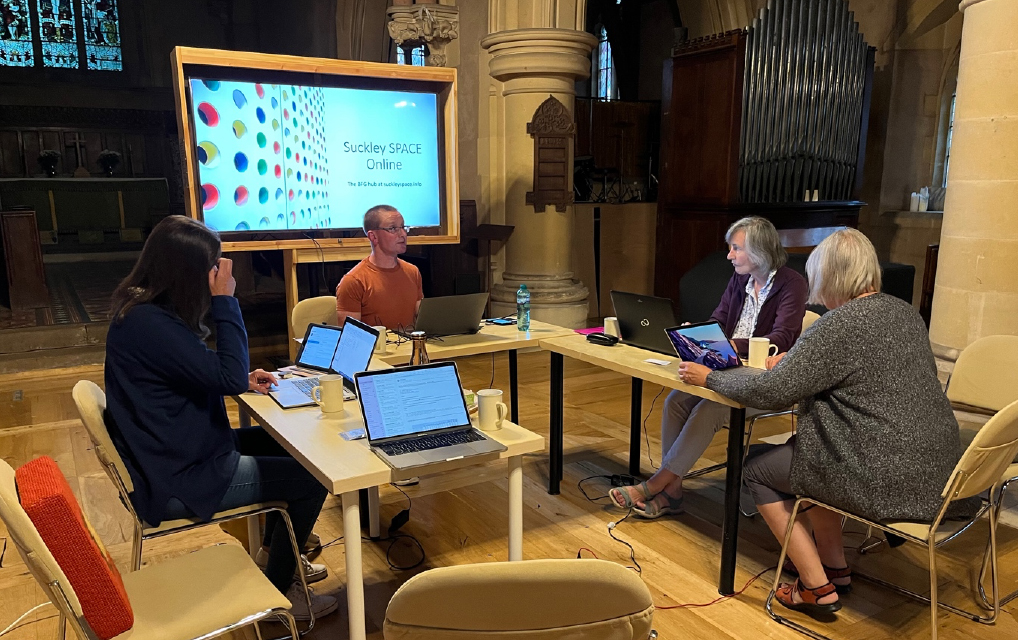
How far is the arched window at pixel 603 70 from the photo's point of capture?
11156mm

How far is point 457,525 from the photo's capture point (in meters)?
3.12

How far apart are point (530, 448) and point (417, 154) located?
2926 mm

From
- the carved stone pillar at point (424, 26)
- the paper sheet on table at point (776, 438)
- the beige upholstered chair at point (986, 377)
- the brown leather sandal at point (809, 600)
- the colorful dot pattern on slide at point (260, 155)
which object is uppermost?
the carved stone pillar at point (424, 26)

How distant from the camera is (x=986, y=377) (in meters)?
2.89

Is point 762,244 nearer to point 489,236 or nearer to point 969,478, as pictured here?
point 969,478

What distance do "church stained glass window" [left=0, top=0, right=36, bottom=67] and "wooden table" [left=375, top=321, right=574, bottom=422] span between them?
36.5 ft

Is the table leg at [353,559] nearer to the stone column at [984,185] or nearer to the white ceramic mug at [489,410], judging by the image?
the white ceramic mug at [489,410]

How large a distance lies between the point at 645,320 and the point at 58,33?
39.2ft

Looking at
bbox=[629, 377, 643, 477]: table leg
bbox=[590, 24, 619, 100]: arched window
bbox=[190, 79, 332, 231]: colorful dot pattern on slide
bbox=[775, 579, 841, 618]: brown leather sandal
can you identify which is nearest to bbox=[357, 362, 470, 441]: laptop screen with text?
bbox=[775, 579, 841, 618]: brown leather sandal

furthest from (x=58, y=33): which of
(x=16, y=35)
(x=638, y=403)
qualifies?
(x=638, y=403)

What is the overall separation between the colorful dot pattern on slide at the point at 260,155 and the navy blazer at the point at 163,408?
214 centimetres

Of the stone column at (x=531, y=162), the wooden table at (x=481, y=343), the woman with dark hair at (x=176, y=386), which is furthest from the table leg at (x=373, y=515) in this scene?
the stone column at (x=531, y=162)

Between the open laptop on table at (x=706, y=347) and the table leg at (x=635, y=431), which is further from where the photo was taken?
the table leg at (x=635, y=431)

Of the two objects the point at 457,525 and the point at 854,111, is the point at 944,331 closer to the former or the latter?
the point at 457,525
